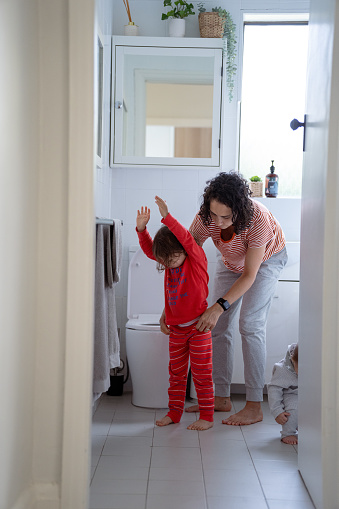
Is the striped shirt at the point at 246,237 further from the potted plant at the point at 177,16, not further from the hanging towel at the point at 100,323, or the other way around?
the potted plant at the point at 177,16

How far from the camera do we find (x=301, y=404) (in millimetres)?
2078

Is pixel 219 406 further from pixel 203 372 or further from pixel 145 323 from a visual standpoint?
pixel 145 323

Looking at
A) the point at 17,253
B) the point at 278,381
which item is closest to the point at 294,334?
the point at 278,381

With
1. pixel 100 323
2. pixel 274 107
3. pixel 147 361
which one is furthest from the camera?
pixel 274 107

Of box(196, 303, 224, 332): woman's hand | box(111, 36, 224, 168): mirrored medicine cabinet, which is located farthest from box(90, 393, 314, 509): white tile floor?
box(111, 36, 224, 168): mirrored medicine cabinet

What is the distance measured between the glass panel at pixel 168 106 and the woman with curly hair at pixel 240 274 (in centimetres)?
58

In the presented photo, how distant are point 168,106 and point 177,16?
1.72 feet

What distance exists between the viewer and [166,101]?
3355 millimetres

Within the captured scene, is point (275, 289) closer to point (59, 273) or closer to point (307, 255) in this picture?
point (307, 255)

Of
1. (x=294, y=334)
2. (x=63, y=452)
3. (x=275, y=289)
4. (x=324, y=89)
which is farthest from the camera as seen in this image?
(x=294, y=334)

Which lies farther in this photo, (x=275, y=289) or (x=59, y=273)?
(x=275, y=289)

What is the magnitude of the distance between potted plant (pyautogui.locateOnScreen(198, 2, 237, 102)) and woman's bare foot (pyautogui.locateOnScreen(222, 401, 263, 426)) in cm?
182

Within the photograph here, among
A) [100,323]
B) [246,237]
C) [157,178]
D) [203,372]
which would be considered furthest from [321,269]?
[157,178]

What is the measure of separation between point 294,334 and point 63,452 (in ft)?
5.99
